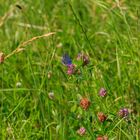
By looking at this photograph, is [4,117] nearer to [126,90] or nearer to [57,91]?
[57,91]

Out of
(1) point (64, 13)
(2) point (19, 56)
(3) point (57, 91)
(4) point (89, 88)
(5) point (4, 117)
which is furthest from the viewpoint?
(1) point (64, 13)

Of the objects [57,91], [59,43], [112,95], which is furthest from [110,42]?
[112,95]

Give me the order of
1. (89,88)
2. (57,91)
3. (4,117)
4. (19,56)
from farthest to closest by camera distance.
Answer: (19,56) < (57,91) < (4,117) < (89,88)

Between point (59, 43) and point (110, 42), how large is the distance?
0.27 meters

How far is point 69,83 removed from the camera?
240 centimetres

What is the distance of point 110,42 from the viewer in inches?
129

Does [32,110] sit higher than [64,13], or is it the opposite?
[64,13]

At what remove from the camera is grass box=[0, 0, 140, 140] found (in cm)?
218

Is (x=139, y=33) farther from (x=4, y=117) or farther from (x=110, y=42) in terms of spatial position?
(x=4, y=117)

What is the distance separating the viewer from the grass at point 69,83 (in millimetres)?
2180

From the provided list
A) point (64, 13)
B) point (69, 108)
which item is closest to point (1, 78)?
point (69, 108)

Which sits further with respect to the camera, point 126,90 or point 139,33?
point 139,33

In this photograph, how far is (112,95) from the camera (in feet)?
7.88

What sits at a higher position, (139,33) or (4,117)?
(139,33)
